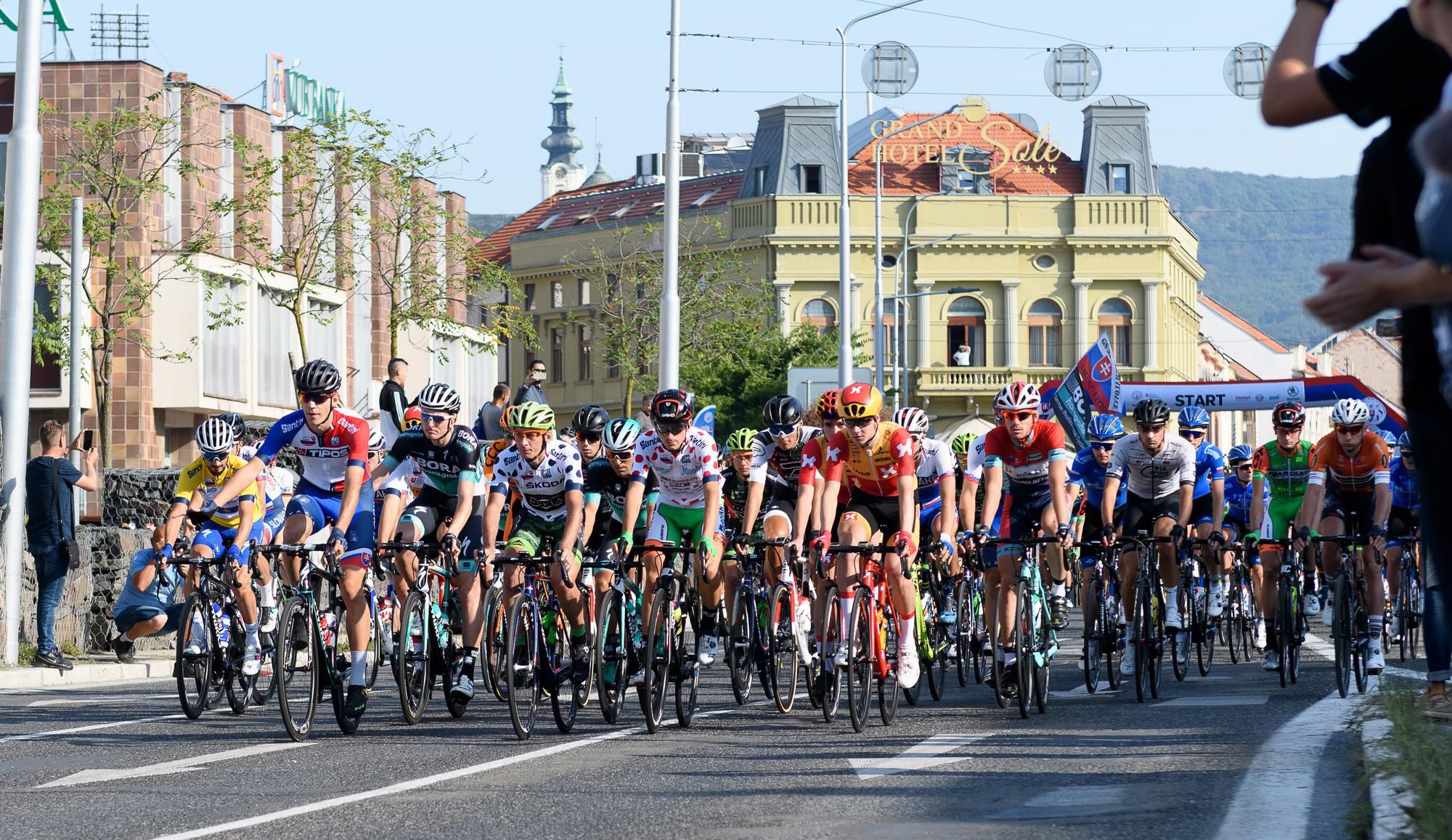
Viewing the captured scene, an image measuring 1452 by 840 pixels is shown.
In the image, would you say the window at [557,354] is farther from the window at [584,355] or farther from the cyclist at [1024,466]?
the cyclist at [1024,466]

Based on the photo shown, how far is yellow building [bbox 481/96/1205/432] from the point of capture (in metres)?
78.8

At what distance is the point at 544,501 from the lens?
12602mm

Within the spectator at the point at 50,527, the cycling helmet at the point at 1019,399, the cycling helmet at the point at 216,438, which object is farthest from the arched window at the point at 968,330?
the cycling helmet at the point at 216,438

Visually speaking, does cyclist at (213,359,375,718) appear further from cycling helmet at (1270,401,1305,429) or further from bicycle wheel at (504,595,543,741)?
cycling helmet at (1270,401,1305,429)

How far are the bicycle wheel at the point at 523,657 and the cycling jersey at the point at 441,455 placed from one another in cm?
166

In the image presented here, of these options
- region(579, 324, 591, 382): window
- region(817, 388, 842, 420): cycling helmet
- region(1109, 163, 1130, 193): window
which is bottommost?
region(817, 388, 842, 420): cycling helmet

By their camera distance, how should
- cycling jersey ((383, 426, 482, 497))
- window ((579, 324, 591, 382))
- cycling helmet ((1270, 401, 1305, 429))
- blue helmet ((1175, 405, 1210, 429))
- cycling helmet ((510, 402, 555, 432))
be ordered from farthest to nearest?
1. window ((579, 324, 591, 382))
2. blue helmet ((1175, 405, 1210, 429))
3. cycling helmet ((1270, 401, 1305, 429))
4. cycling jersey ((383, 426, 482, 497))
5. cycling helmet ((510, 402, 555, 432))

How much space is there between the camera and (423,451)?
13.6 metres

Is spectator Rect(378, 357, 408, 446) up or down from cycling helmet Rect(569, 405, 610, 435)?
up

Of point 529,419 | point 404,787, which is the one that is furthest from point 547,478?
point 404,787

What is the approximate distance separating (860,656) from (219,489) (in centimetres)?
441

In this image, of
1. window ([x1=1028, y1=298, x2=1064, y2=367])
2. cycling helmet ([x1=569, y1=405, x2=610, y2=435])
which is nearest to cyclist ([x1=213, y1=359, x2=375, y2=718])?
cycling helmet ([x1=569, y1=405, x2=610, y2=435])

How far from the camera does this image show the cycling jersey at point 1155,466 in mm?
15930

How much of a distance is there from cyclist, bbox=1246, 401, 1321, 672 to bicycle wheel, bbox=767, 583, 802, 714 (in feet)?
13.9
